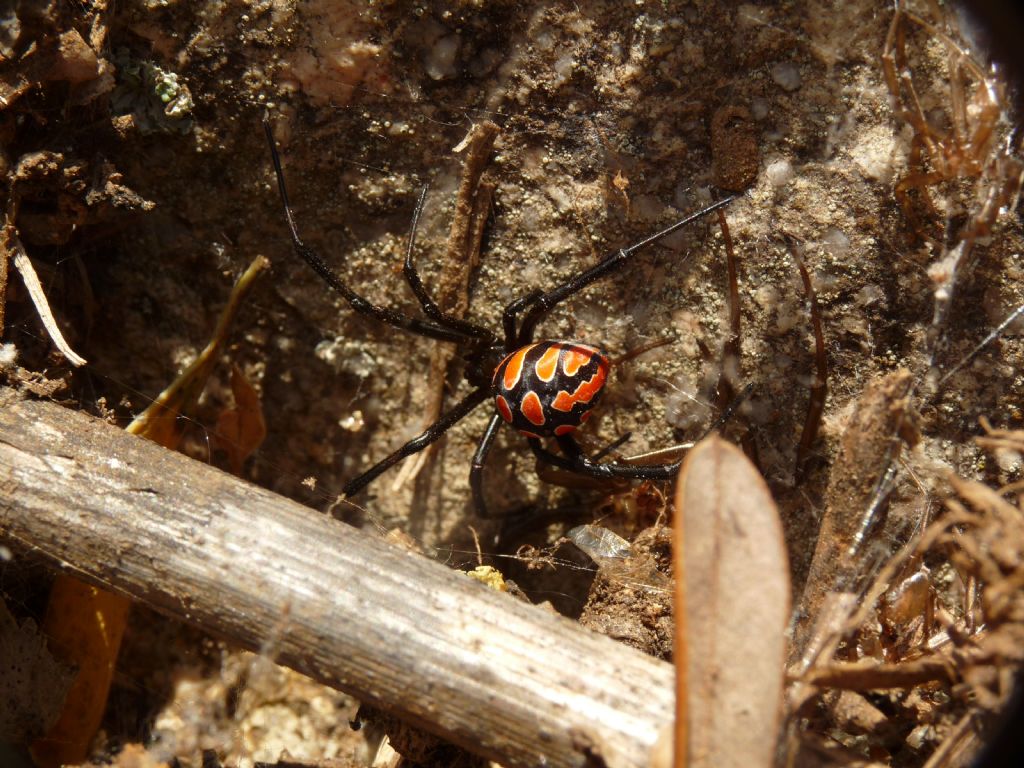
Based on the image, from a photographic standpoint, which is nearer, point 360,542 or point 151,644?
point 360,542

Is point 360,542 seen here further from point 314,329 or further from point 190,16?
point 190,16

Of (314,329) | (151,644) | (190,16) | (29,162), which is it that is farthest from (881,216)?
(151,644)

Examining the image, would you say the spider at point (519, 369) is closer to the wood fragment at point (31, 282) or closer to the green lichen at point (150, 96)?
the green lichen at point (150, 96)

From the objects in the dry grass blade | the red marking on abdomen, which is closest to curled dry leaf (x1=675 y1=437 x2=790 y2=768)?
the dry grass blade

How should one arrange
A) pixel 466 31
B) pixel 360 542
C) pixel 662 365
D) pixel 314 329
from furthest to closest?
pixel 314 329
pixel 662 365
pixel 466 31
pixel 360 542

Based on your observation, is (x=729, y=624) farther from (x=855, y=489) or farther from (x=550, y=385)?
(x=550, y=385)

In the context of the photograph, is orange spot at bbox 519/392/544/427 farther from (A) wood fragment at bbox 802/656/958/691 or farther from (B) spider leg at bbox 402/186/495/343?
(A) wood fragment at bbox 802/656/958/691

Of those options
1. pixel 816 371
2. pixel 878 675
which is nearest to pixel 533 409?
pixel 816 371
